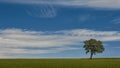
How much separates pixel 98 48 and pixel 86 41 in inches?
216

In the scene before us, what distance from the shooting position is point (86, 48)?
111 m

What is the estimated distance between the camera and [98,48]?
111 m

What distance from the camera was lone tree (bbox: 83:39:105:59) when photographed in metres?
111

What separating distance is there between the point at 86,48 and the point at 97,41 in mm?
5666

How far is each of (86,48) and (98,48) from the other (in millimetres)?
4416

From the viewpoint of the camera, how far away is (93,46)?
11119cm

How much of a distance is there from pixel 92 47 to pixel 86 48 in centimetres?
224

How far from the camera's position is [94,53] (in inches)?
4427

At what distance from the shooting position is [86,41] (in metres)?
113

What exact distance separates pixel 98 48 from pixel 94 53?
2.81 meters

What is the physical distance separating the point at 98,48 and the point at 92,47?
88.3 inches

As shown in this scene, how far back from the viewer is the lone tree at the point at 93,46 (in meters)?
111

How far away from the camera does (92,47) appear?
364 feet
